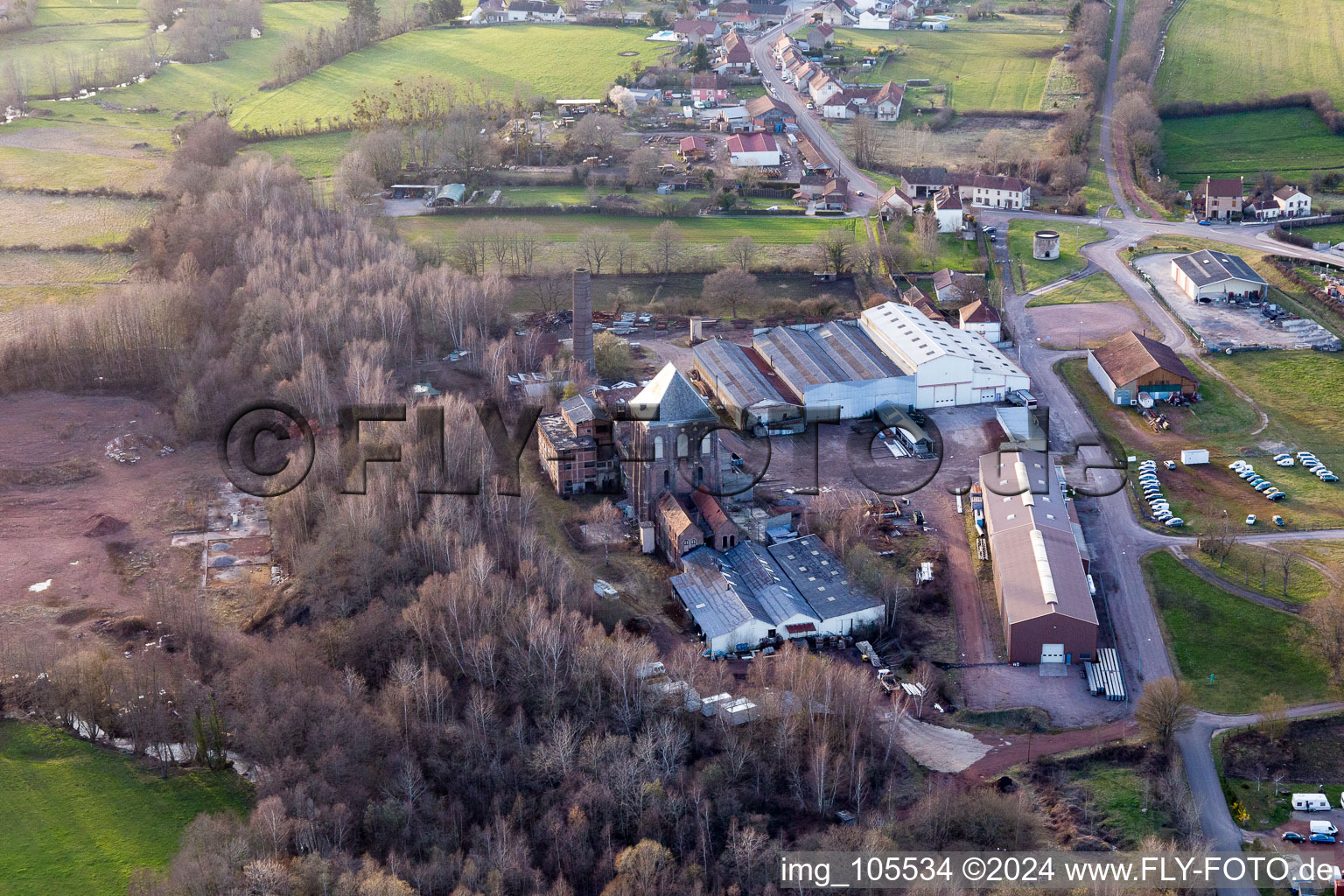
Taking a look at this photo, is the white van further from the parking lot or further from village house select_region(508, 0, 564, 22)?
village house select_region(508, 0, 564, 22)

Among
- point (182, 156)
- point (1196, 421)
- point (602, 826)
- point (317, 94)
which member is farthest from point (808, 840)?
point (317, 94)

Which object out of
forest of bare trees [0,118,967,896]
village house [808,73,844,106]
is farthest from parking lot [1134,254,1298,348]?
village house [808,73,844,106]

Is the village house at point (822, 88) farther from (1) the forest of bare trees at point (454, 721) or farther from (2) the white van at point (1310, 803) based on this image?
(2) the white van at point (1310, 803)

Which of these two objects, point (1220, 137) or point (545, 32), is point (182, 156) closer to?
point (545, 32)

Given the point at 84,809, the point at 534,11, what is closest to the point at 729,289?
the point at 84,809

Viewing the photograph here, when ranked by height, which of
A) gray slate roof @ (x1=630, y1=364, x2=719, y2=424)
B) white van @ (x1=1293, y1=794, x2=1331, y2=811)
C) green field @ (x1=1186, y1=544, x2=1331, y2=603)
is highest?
gray slate roof @ (x1=630, y1=364, x2=719, y2=424)

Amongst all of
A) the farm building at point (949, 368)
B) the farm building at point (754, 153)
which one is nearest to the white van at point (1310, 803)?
the farm building at point (949, 368)
